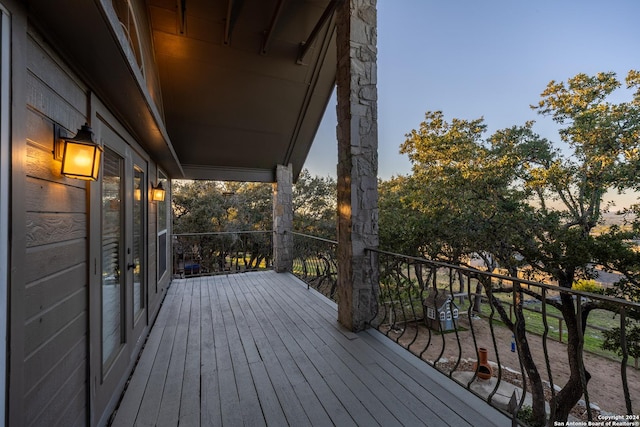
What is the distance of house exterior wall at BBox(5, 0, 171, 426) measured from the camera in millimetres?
952

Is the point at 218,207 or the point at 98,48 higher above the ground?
the point at 98,48

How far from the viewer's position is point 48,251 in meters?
1.19

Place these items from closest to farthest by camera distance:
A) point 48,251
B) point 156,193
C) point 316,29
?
point 48,251
point 156,193
point 316,29

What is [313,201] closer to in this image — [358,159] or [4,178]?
[358,159]

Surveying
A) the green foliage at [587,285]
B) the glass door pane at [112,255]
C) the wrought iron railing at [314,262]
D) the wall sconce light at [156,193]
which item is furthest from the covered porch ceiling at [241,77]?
the green foliage at [587,285]

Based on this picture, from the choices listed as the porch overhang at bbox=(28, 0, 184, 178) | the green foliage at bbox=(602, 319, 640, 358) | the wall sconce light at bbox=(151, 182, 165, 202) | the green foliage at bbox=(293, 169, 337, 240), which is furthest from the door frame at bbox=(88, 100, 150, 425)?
the green foliage at bbox=(293, 169, 337, 240)

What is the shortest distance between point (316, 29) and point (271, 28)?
2.23 ft

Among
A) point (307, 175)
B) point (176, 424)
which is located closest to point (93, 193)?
point (176, 424)

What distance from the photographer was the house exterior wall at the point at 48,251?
952mm

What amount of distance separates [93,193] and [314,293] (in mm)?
3562

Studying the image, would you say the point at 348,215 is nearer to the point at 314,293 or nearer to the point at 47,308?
the point at 314,293

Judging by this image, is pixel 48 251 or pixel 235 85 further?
pixel 235 85

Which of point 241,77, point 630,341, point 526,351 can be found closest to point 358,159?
point 241,77

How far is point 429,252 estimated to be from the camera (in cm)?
793
